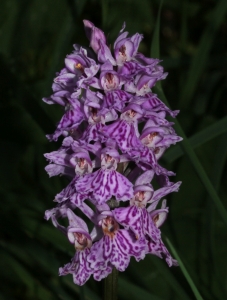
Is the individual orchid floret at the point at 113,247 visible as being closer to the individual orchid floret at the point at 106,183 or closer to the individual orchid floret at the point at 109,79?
the individual orchid floret at the point at 106,183

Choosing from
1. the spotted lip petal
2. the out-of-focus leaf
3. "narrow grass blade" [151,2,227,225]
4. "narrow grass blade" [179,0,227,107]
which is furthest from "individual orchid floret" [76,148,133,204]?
"narrow grass blade" [179,0,227,107]

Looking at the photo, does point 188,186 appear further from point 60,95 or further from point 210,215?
point 60,95

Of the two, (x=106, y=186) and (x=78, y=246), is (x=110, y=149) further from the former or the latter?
(x=78, y=246)

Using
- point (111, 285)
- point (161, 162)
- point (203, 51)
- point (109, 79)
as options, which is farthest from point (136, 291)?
point (203, 51)

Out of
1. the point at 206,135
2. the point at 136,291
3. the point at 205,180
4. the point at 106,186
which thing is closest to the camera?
the point at 106,186

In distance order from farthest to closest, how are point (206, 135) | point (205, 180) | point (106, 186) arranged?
1. point (206, 135)
2. point (205, 180)
3. point (106, 186)

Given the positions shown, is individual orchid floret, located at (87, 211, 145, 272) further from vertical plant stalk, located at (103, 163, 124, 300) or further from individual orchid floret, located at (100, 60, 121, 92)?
individual orchid floret, located at (100, 60, 121, 92)

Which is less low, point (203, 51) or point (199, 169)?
point (203, 51)

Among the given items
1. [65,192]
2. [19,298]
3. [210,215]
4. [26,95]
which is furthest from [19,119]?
[65,192]

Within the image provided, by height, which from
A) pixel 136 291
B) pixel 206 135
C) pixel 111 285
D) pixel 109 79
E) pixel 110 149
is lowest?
pixel 136 291
